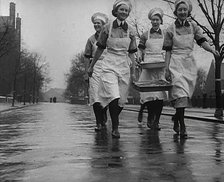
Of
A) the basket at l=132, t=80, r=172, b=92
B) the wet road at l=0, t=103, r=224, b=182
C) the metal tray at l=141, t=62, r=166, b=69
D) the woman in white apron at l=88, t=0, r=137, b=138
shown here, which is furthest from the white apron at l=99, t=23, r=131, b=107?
the metal tray at l=141, t=62, r=166, b=69

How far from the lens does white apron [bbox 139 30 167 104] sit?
9.72 metres

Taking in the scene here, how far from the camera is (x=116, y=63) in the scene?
7688 millimetres

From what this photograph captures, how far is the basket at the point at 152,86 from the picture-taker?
7.88m

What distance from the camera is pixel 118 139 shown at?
7.24m

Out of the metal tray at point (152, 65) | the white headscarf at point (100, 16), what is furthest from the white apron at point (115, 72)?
the white headscarf at point (100, 16)

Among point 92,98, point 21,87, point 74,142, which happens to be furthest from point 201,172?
point 21,87

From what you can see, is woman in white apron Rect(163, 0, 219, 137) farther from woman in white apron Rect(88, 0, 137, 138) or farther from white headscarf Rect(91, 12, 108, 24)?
white headscarf Rect(91, 12, 108, 24)

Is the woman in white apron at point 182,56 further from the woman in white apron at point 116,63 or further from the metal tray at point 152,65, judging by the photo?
the metal tray at point 152,65

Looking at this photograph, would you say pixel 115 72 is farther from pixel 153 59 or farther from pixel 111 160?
pixel 111 160

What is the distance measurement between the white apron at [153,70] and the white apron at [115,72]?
80.0 inches

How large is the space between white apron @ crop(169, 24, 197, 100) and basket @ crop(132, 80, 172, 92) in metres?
0.12

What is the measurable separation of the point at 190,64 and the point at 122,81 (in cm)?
124

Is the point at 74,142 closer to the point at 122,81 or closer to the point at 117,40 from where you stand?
the point at 122,81

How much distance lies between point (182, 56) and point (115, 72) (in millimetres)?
1240
